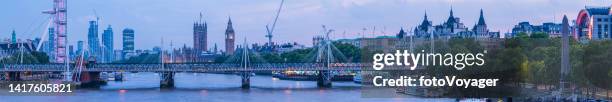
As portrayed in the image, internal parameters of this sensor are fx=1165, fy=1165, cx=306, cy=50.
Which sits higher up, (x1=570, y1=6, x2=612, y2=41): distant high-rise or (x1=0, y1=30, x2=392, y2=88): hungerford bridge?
(x1=570, y1=6, x2=612, y2=41): distant high-rise

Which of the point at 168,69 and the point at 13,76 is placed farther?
the point at 13,76

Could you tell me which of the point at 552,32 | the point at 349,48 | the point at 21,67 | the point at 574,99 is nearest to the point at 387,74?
the point at 574,99

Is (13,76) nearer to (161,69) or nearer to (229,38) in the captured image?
(161,69)

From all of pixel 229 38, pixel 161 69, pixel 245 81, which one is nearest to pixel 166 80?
pixel 161 69

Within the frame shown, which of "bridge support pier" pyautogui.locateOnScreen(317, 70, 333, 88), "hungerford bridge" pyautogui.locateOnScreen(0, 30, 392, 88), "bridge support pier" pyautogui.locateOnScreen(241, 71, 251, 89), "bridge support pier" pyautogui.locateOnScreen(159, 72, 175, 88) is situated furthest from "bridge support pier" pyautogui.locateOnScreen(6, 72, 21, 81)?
"bridge support pier" pyautogui.locateOnScreen(317, 70, 333, 88)

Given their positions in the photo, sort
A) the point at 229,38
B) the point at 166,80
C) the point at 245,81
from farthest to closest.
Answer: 1. the point at 229,38
2. the point at 166,80
3. the point at 245,81

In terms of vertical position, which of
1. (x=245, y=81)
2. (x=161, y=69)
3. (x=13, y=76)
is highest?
(x=161, y=69)

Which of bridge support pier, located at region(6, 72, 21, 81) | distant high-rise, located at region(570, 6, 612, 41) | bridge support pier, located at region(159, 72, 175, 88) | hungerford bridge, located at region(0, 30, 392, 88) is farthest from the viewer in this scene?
distant high-rise, located at region(570, 6, 612, 41)

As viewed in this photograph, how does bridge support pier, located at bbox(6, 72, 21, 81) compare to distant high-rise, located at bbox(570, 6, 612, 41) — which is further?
distant high-rise, located at bbox(570, 6, 612, 41)

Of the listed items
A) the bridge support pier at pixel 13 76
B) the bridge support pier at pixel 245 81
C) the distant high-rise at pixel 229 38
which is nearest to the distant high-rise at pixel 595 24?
the bridge support pier at pixel 245 81

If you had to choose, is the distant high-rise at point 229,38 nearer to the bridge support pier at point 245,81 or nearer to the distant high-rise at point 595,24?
the distant high-rise at point 595,24

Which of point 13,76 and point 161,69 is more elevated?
point 161,69

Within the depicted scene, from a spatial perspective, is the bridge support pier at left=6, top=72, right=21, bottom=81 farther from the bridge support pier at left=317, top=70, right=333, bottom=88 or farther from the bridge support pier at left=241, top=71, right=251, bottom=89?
the bridge support pier at left=317, top=70, right=333, bottom=88

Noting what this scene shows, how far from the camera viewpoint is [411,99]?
23.2 metres
